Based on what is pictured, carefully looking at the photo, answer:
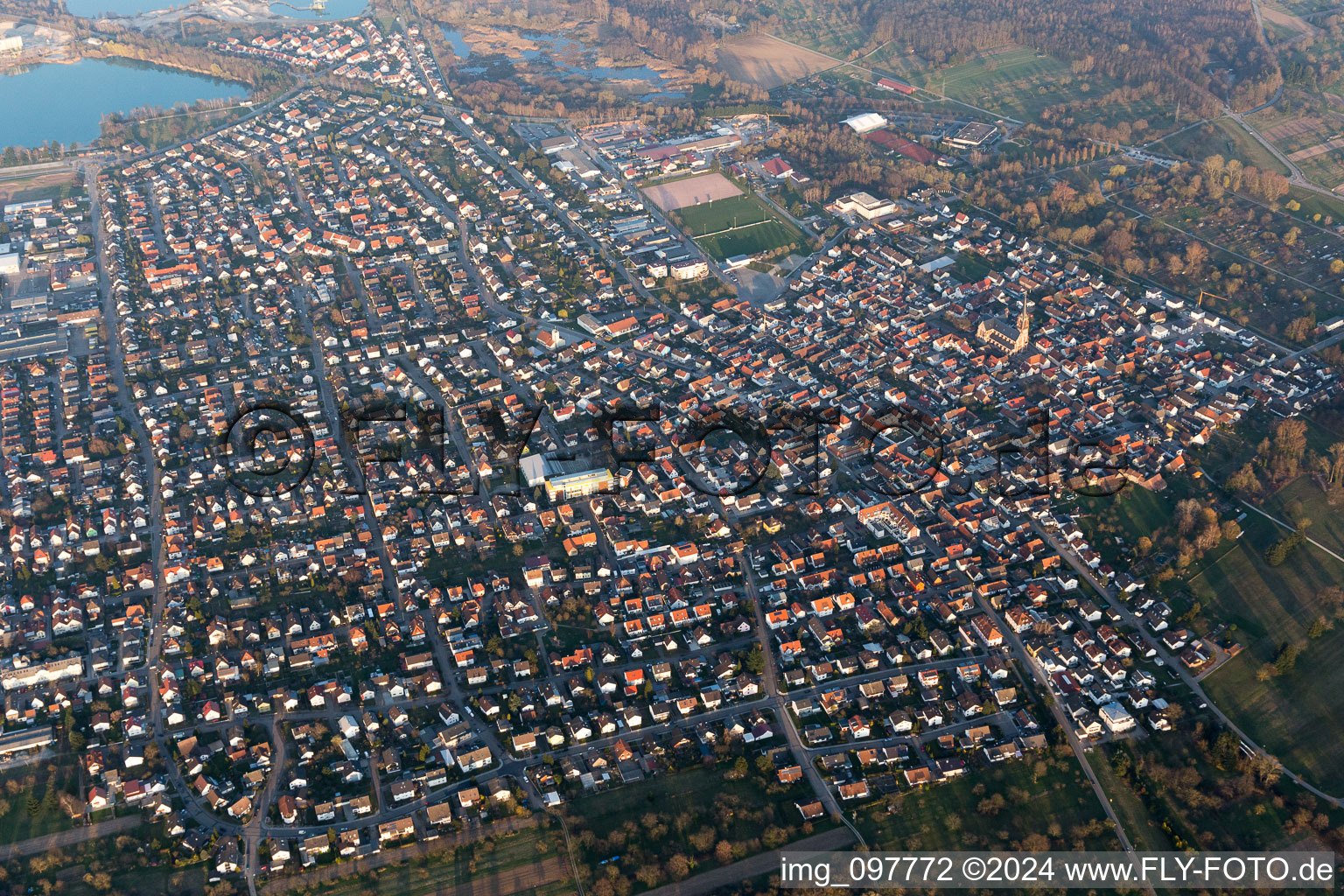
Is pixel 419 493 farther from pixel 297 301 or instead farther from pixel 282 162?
pixel 282 162

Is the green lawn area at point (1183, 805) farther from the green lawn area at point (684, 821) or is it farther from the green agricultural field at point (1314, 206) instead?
the green agricultural field at point (1314, 206)

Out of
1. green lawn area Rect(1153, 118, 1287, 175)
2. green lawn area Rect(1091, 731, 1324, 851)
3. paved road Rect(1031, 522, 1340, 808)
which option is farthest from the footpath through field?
green lawn area Rect(1153, 118, 1287, 175)

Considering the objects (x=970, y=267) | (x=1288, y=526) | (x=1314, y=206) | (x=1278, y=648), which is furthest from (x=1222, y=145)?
(x=1278, y=648)

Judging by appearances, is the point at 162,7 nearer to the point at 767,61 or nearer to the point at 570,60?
the point at 570,60

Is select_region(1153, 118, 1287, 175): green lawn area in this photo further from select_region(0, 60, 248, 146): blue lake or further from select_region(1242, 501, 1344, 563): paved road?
select_region(0, 60, 248, 146): blue lake

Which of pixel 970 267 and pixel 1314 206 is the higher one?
pixel 1314 206

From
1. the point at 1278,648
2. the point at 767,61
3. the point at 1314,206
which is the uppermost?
the point at 1314,206

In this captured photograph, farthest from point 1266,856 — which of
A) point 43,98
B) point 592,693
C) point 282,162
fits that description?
point 43,98

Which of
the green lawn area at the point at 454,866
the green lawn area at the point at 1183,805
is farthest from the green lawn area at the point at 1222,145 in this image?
the green lawn area at the point at 454,866
